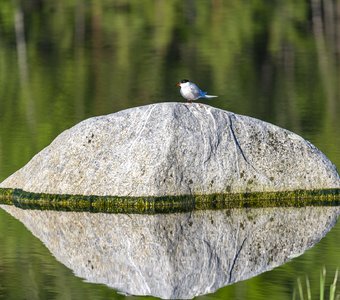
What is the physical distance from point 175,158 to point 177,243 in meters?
1.93

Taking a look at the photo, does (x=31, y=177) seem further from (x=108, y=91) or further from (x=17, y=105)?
(x=108, y=91)

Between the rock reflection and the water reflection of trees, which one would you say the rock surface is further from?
the water reflection of trees

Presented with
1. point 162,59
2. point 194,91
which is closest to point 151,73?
point 162,59

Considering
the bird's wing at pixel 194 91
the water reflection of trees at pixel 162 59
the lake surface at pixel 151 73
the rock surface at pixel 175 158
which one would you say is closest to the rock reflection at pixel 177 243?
the lake surface at pixel 151 73

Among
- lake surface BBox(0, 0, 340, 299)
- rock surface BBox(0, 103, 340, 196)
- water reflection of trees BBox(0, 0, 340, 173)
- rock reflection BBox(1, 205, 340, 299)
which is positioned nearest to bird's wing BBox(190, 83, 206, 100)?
rock surface BBox(0, 103, 340, 196)

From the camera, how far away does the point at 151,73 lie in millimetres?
33719

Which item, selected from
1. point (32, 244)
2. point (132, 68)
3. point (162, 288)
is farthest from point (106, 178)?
point (132, 68)

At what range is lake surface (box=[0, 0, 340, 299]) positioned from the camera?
13.9m

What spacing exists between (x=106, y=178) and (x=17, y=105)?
11.0 meters

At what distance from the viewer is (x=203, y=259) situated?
14172mm

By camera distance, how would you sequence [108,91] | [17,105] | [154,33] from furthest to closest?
[154,33]
[108,91]
[17,105]

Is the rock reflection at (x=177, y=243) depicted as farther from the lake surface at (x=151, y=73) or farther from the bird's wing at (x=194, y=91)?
the bird's wing at (x=194, y=91)

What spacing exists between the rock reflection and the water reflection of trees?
4.71 m

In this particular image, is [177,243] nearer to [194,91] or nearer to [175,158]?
[175,158]
